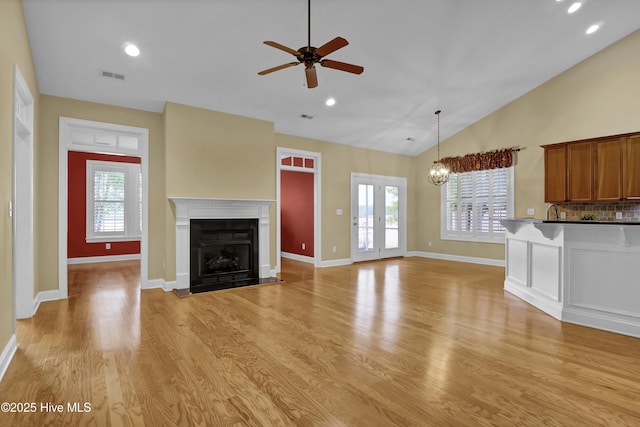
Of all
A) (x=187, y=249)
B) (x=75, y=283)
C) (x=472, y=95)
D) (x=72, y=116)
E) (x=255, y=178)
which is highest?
(x=472, y=95)

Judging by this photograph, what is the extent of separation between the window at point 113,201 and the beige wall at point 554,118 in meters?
7.81

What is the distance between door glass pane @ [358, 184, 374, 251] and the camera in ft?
26.1

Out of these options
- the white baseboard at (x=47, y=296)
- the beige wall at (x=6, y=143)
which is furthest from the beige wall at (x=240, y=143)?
the white baseboard at (x=47, y=296)

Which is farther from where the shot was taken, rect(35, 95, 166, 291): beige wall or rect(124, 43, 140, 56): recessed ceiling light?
rect(35, 95, 166, 291): beige wall

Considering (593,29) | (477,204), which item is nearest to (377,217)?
(477,204)

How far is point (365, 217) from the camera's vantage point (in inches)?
318

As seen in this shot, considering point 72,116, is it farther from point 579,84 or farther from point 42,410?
point 579,84

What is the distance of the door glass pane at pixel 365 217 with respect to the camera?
794 centimetres

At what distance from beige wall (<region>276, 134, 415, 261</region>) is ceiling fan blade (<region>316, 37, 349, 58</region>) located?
12.3 feet

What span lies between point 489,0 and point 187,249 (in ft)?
17.4

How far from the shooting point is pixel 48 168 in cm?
461

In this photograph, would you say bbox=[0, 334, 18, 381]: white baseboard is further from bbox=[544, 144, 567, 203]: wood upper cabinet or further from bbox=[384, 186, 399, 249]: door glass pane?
bbox=[544, 144, 567, 203]: wood upper cabinet

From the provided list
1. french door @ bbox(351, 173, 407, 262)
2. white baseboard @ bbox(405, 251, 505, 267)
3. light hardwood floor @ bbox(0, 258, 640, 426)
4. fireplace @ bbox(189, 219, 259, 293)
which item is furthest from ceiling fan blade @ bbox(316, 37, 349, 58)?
white baseboard @ bbox(405, 251, 505, 267)

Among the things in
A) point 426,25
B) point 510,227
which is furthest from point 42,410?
point 510,227
